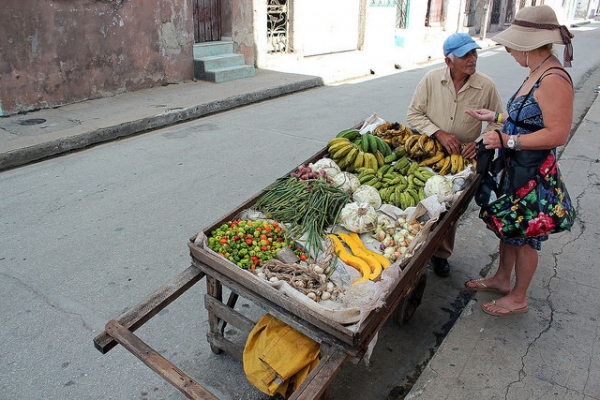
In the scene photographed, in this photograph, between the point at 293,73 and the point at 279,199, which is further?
the point at 293,73

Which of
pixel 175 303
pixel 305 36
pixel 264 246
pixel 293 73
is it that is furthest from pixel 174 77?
pixel 264 246

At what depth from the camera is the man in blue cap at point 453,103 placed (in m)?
3.29

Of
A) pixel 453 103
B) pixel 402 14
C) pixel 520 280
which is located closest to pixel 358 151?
pixel 453 103

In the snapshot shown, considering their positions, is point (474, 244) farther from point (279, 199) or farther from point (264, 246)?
point (264, 246)

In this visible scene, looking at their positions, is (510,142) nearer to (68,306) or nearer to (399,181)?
Result: (399,181)

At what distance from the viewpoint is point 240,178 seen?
5.53 m

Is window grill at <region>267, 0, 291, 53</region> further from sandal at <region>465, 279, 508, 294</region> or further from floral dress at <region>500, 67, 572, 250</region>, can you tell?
floral dress at <region>500, 67, 572, 250</region>

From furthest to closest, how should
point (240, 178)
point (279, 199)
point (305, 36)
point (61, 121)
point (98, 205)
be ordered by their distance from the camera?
point (305, 36) < point (61, 121) < point (240, 178) < point (98, 205) < point (279, 199)

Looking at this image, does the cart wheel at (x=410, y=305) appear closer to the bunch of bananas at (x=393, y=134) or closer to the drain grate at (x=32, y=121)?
the bunch of bananas at (x=393, y=134)

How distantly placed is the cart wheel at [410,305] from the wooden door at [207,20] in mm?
9484

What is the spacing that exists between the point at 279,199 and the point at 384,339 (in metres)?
1.16

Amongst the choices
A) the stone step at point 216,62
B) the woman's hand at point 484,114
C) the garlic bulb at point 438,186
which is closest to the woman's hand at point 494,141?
the woman's hand at point 484,114

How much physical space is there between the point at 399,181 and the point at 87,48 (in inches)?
280

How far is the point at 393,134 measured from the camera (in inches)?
152
